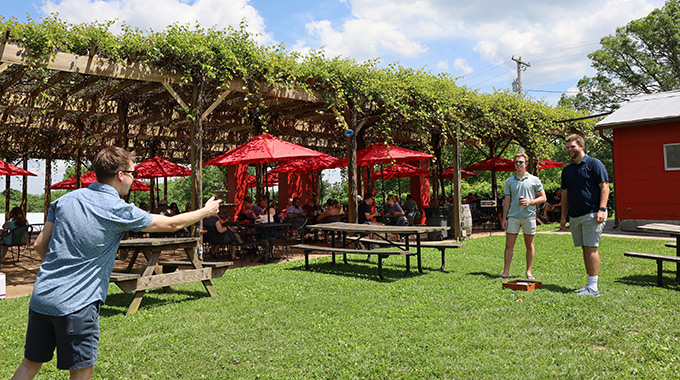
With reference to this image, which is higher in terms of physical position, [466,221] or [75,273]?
[75,273]

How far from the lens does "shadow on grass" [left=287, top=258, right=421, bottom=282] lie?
21.8ft

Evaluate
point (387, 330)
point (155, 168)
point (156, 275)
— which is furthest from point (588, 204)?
point (155, 168)

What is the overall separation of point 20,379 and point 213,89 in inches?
269

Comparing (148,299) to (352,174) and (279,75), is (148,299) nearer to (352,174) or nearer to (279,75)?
(279,75)

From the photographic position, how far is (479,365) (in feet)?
10.4

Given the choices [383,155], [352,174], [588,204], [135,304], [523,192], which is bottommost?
[135,304]

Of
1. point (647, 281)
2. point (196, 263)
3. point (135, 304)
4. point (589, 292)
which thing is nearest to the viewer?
point (135, 304)

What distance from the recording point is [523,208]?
19.8 feet

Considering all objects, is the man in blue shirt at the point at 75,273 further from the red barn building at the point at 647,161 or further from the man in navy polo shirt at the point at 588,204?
the red barn building at the point at 647,161

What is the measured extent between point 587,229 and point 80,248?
4.76 m

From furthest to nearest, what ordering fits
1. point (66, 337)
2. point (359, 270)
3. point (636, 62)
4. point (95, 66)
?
point (636, 62)
point (359, 270)
point (95, 66)
point (66, 337)

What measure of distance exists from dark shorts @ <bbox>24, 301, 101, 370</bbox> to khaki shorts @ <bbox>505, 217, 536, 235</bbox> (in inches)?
198

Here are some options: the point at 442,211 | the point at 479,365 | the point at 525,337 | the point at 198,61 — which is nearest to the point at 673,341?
the point at 525,337

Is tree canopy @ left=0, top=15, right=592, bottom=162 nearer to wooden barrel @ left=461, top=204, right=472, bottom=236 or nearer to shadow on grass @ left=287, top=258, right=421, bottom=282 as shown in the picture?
wooden barrel @ left=461, top=204, right=472, bottom=236
